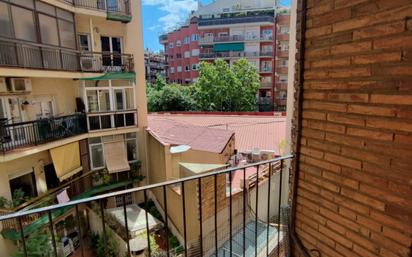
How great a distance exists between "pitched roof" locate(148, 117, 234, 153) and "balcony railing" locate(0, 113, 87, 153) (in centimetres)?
282

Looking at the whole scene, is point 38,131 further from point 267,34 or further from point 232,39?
point 267,34

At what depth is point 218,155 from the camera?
7996 millimetres

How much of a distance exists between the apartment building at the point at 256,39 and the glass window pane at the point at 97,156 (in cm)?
2232

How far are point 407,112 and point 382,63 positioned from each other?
0.32 meters

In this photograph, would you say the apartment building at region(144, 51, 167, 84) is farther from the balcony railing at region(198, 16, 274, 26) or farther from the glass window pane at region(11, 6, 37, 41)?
the glass window pane at region(11, 6, 37, 41)

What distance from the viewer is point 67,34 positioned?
8453 millimetres

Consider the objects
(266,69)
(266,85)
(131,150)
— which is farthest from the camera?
(266,85)

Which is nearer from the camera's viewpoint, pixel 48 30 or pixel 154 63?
pixel 48 30

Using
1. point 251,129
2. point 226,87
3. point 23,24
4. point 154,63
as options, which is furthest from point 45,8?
point 154,63

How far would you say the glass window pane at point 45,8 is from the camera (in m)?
7.43

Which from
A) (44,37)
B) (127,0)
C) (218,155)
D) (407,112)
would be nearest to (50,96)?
(44,37)

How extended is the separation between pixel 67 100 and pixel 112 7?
12.4 feet

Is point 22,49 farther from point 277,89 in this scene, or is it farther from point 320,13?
point 277,89

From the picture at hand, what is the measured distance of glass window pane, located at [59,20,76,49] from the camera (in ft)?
27.1
